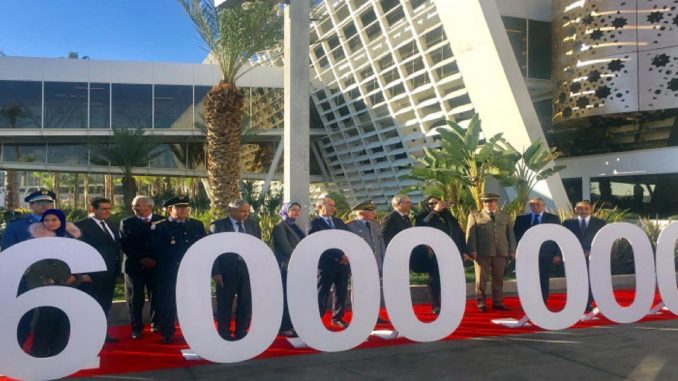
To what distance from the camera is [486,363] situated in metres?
4.95

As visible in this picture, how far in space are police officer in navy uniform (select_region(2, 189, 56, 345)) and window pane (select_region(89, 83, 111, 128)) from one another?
59.6 feet

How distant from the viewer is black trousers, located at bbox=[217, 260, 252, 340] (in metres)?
5.75

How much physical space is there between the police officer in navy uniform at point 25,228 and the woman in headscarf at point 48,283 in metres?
0.21

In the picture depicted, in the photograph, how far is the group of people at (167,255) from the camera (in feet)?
16.8

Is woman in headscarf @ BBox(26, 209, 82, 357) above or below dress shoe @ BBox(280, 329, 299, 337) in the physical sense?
above

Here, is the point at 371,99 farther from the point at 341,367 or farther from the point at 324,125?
the point at 341,367

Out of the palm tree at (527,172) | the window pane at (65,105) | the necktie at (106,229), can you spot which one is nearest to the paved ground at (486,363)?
the necktie at (106,229)

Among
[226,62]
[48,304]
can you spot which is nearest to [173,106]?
[226,62]

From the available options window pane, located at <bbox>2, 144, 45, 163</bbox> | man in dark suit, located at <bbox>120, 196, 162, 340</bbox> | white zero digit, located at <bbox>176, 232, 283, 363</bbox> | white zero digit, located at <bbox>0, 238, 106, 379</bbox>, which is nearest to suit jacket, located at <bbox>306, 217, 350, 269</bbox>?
white zero digit, located at <bbox>176, 232, 283, 363</bbox>

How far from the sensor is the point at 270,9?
52.6 feet

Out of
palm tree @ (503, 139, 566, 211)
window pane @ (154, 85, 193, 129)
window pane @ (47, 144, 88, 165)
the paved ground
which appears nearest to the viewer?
the paved ground

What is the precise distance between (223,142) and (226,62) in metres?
2.41

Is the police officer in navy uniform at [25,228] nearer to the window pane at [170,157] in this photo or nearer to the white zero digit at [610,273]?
the white zero digit at [610,273]

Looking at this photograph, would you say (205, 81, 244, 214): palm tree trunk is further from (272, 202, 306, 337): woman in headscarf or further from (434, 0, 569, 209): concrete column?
(272, 202, 306, 337): woman in headscarf
